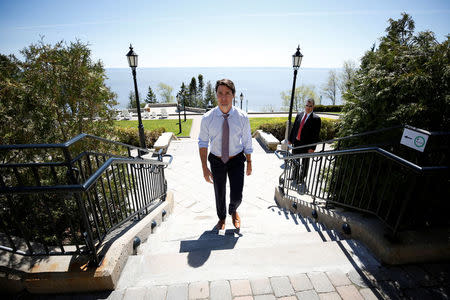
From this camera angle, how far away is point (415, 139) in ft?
5.88

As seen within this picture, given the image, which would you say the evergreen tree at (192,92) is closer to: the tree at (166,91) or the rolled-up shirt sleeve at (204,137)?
the tree at (166,91)

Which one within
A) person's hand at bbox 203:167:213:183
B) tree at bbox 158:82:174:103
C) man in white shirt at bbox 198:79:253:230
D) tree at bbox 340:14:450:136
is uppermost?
tree at bbox 340:14:450:136

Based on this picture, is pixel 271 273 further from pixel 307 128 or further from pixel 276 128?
pixel 276 128

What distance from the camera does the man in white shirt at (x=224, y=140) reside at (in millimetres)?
2795

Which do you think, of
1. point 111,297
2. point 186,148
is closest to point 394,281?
point 111,297

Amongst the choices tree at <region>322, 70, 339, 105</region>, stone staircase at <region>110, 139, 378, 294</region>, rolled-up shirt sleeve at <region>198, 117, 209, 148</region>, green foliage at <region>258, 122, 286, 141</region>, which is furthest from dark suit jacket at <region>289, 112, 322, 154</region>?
tree at <region>322, 70, 339, 105</region>

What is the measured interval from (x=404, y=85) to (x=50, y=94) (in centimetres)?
469

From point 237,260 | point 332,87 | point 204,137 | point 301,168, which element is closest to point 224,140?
point 204,137

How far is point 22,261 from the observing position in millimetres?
1787

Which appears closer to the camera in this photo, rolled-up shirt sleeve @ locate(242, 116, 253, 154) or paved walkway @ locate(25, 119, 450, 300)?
paved walkway @ locate(25, 119, 450, 300)

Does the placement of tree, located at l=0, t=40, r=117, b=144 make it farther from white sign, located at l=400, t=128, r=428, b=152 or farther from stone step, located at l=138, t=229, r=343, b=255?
white sign, located at l=400, t=128, r=428, b=152

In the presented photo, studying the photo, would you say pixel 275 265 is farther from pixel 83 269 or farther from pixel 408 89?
pixel 408 89

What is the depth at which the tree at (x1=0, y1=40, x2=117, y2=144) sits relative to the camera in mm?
3057

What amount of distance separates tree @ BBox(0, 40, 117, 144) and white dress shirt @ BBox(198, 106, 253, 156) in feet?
6.89
